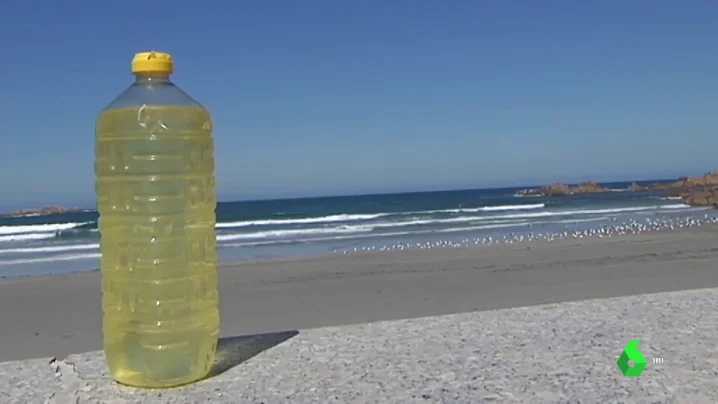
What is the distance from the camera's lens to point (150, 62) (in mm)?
2357

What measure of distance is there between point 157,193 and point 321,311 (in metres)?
6.13

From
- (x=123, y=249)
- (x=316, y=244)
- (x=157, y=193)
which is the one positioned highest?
(x=157, y=193)

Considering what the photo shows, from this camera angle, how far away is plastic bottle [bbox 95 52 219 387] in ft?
8.04

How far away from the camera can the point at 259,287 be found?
34.5 feet

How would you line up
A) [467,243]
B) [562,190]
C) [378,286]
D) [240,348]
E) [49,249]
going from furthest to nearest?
[562,190], [49,249], [467,243], [378,286], [240,348]

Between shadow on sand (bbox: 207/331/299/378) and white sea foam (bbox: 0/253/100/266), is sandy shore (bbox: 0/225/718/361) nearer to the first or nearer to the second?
shadow on sand (bbox: 207/331/299/378)

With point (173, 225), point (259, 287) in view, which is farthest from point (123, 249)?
point (259, 287)

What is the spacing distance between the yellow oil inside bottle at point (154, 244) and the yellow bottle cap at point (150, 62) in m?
0.14

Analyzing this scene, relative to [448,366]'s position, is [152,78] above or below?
above

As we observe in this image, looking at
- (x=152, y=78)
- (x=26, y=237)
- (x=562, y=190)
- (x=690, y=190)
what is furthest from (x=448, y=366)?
(x=562, y=190)

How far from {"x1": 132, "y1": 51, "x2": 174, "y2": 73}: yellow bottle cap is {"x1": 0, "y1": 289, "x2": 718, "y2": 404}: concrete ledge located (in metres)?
1.06

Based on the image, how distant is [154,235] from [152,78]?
0.53m

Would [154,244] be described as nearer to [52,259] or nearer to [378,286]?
[378,286]

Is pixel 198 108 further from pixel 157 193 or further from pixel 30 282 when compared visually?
pixel 30 282
